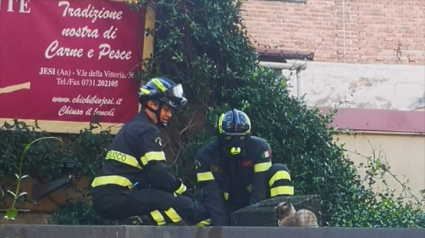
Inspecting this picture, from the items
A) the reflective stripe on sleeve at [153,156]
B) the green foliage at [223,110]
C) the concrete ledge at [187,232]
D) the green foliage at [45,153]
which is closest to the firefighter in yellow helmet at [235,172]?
the reflective stripe on sleeve at [153,156]

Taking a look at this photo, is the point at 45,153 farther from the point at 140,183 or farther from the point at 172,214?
the point at 172,214

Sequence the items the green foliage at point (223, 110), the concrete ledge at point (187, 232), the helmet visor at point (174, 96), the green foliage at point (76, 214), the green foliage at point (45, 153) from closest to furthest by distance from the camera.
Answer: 1. the concrete ledge at point (187, 232)
2. the helmet visor at point (174, 96)
3. the green foliage at point (76, 214)
4. the green foliage at point (45, 153)
5. the green foliage at point (223, 110)

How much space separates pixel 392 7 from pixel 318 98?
2600 mm

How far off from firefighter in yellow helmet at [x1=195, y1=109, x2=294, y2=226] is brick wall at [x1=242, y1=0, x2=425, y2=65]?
7.85 m

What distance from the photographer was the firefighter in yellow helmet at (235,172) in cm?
709

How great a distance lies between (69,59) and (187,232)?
387 cm

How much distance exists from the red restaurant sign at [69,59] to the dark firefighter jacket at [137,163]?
234 centimetres

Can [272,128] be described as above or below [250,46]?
below

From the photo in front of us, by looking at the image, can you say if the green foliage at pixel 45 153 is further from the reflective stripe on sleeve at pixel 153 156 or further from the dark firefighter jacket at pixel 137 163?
the reflective stripe on sleeve at pixel 153 156

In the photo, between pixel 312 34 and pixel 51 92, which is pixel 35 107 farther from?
pixel 312 34

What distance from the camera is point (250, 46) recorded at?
9.23 meters

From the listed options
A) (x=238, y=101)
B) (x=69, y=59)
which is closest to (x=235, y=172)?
(x=238, y=101)

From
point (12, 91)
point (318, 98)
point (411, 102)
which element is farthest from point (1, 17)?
point (411, 102)

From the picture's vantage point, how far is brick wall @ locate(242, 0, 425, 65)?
599 inches
